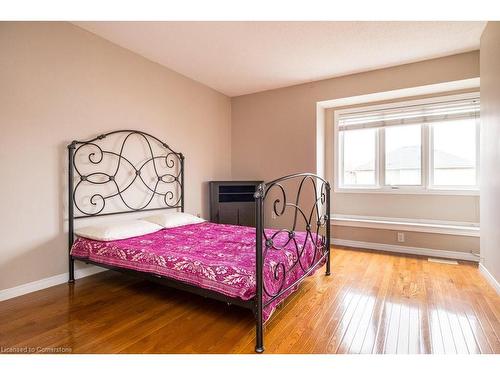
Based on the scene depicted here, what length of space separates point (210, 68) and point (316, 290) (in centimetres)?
297

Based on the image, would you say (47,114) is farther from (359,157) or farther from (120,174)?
(359,157)

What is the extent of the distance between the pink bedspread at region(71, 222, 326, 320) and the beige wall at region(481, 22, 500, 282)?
1.65 metres

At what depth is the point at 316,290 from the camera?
242 centimetres

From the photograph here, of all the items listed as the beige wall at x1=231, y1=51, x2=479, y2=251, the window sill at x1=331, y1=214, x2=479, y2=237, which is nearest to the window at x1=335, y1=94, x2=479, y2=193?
the beige wall at x1=231, y1=51, x2=479, y2=251

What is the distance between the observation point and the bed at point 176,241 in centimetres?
168

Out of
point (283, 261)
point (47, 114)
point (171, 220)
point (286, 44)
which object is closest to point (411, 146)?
point (286, 44)

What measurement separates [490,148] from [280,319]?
2.46 meters

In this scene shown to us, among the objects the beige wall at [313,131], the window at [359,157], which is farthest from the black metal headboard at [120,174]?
the window at [359,157]

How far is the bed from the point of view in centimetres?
168

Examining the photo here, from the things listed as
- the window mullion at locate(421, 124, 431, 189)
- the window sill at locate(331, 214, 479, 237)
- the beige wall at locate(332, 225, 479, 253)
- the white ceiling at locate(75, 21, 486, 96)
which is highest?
the white ceiling at locate(75, 21, 486, 96)

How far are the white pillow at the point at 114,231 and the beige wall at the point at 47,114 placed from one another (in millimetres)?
292

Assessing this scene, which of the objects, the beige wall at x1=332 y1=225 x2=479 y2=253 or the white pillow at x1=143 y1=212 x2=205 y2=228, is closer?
the white pillow at x1=143 y1=212 x2=205 y2=228

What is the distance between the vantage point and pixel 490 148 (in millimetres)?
2484

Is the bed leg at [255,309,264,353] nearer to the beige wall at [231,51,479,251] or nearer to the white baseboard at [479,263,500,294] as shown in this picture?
the white baseboard at [479,263,500,294]
